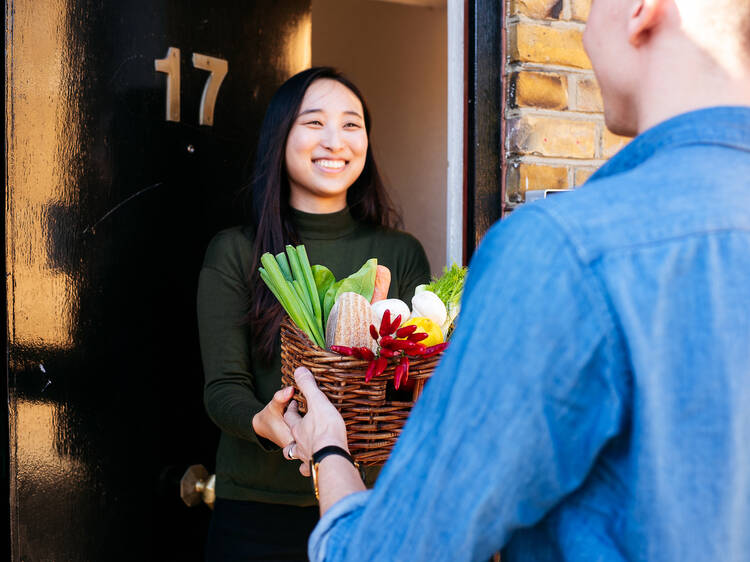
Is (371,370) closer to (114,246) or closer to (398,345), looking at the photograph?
(398,345)

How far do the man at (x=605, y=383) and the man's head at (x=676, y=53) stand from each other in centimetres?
2

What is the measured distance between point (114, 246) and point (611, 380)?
1.57 metres

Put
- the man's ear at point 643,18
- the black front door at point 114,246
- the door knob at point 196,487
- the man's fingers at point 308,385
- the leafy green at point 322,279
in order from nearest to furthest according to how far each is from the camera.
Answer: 1. the man's ear at point 643,18
2. the man's fingers at point 308,385
3. the leafy green at point 322,279
4. the black front door at point 114,246
5. the door knob at point 196,487

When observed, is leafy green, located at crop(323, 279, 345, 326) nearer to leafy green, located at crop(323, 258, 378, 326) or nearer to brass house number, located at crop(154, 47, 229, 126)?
leafy green, located at crop(323, 258, 378, 326)

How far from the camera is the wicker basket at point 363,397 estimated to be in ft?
3.83

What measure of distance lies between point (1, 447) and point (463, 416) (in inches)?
56.3

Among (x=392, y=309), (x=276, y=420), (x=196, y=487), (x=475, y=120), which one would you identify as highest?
(x=475, y=120)

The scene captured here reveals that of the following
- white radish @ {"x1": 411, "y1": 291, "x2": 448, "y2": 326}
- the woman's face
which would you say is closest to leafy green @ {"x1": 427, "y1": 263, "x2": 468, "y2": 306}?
white radish @ {"x1": 411, "y1": 291, "x2": 448, "y2": 326}

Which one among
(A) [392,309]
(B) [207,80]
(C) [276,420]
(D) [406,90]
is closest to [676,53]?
(A) [392,309]

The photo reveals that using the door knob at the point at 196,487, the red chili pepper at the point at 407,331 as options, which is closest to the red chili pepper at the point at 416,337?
the red chili pepper at the point at 407,331

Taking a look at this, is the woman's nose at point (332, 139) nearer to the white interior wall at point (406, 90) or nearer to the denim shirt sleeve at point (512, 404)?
the denim shirt sleeve at point (512, 404)

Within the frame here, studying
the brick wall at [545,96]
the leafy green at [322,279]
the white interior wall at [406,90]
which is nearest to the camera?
the leafy green at [322,279]

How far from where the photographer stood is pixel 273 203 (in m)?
1.90

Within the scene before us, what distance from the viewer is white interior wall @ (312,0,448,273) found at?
4.41 meters
